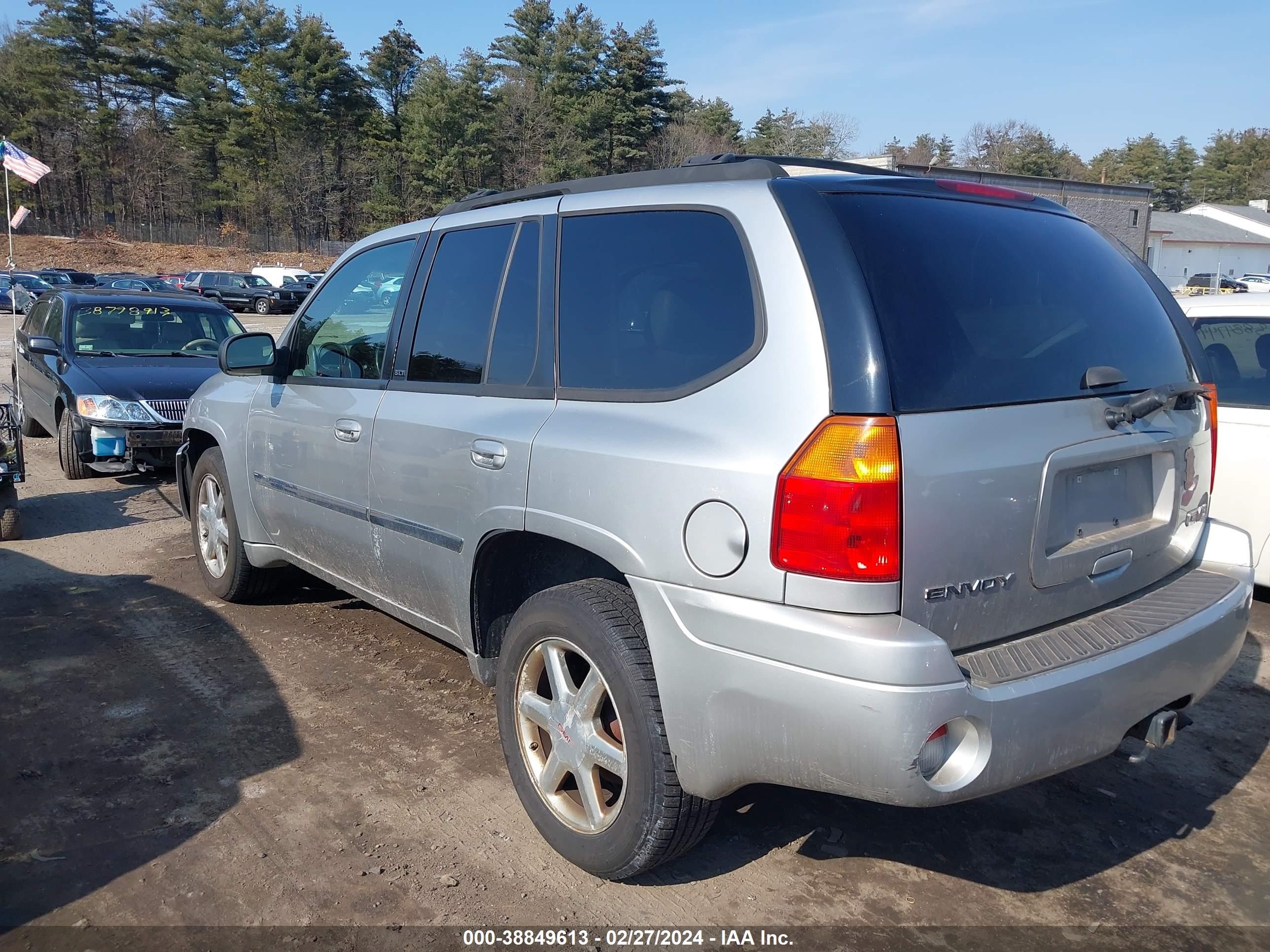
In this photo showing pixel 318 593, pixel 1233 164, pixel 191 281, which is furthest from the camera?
pixel 1233 164

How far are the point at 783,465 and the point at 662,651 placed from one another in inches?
24.2

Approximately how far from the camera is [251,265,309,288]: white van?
42625mm

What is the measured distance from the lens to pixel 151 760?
3.71 meters

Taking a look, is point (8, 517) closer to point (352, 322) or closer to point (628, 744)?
point (352, 322)

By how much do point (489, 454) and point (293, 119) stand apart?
2558 inches

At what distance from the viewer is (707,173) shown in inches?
115

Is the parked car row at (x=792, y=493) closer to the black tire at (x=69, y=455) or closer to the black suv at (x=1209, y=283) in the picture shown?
the black tire at (x=69, y=455)

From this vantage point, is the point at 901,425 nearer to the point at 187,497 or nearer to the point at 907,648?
the point at 907,648

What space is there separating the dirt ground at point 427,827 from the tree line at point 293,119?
53.5m

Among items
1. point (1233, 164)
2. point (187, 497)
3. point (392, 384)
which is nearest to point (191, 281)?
point (187, 497)

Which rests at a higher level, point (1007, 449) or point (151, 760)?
point (1007, 449)

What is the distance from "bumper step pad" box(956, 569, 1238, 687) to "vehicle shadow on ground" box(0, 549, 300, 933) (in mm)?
2556

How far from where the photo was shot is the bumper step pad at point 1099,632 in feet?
7.98

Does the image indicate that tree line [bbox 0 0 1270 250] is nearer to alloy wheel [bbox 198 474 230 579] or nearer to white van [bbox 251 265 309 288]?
white van [bbox 251 265 309 288]
